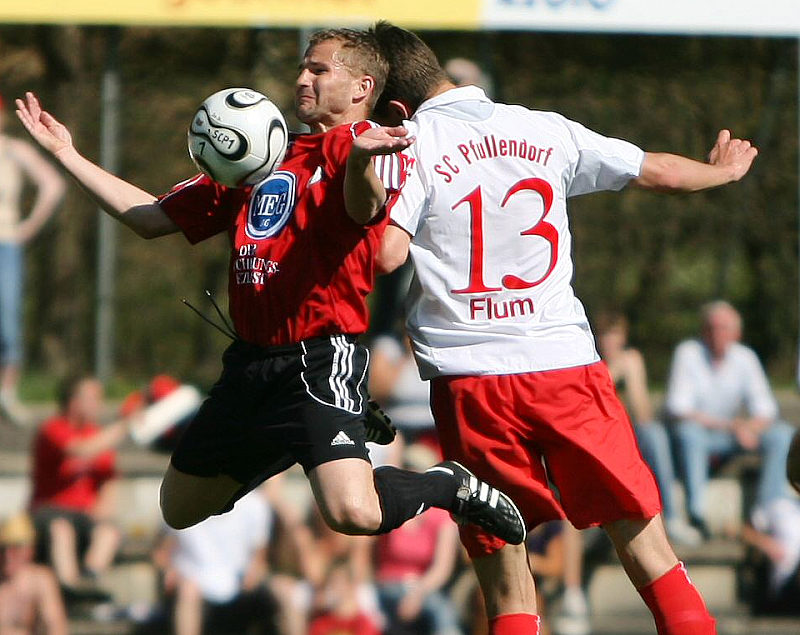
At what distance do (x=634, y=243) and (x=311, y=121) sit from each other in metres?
9.58

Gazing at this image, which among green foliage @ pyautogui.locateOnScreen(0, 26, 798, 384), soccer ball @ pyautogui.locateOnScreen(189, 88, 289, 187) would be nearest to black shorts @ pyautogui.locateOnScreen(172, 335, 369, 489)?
soccer ball @ pyautogui.locateOnScreen(189, 88, 289, 187)

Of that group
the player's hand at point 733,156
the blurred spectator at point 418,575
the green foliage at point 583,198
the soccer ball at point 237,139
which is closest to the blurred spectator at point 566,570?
the blurred spectator at point 418,575

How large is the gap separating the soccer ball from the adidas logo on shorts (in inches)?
32.1

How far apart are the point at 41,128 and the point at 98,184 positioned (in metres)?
0.25

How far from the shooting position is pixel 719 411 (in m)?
8.98

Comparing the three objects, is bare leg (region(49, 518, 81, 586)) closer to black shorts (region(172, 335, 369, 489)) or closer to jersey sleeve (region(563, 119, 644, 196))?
black shorts (region(172, 335, 369, 489))

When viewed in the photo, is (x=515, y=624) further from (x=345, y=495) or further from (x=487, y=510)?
(x=345, y=495)

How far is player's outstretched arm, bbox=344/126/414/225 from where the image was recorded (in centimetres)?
402

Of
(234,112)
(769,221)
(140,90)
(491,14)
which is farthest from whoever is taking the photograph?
(140,90)

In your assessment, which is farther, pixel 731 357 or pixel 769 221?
pixel 769 221

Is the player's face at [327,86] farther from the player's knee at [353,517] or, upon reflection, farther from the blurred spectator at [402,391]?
the blurred spectator at [402,391]

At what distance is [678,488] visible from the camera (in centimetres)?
902

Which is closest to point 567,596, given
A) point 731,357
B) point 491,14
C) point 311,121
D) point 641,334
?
point 731,357

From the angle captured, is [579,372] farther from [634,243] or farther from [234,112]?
[634,243]
